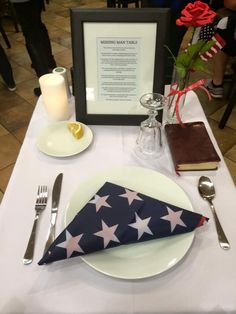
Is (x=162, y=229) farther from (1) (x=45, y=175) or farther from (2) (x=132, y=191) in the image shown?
(1) (x=45, y=175)

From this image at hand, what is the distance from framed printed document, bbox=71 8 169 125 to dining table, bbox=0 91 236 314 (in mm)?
200

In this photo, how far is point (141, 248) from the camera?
55 cm

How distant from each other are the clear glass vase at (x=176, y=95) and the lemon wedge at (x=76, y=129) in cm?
25

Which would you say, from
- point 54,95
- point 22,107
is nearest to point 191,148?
point 54,95

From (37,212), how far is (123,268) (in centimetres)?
23

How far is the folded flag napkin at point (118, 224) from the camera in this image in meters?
0.52

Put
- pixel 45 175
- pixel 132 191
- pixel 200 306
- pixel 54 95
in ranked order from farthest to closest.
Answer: pixel 54 95
pixel 45 175
pixel 132 191
pixel 200 306

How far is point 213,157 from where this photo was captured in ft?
2.34

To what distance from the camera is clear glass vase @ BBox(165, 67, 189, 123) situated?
780 mm

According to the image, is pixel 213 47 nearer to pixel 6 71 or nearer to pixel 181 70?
pixel 181 70

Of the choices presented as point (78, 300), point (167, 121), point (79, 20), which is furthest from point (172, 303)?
point (79, 20)

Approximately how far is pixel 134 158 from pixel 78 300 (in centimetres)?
37

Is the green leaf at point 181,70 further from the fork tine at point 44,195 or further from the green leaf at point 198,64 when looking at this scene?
the fork tine at point 44,195

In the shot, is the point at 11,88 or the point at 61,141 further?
the point at 11,88
